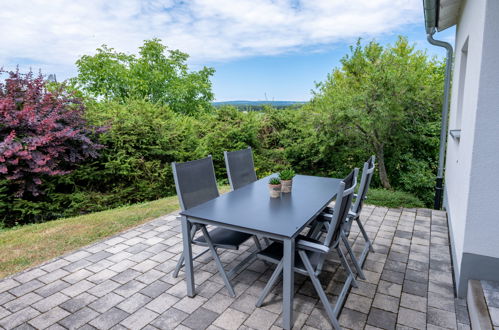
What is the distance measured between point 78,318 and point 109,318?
226 mm

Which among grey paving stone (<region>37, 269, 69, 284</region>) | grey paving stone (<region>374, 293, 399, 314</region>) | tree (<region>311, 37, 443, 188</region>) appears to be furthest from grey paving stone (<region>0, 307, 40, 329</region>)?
tree (<region>311, 37, 443, 188</region>)

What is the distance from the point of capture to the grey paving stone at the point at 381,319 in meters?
1.97

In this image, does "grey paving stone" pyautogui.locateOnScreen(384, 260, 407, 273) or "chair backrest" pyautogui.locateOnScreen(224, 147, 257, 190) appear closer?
"grey paving stone" pyautogui.locateOnScreen(384, 260, 407, 273)

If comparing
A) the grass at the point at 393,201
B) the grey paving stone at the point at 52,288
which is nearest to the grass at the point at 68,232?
the grass at the point at 393,201

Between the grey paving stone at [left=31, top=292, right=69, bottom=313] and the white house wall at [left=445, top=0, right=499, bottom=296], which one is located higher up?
the white house wall at [left=445, top=0, right=499, bottom=296]

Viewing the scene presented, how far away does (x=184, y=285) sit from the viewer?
250 centimetres

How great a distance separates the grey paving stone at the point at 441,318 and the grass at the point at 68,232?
8.91 ft

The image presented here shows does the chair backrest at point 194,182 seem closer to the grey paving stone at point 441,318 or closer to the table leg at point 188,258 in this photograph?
the table leg at point 188,258

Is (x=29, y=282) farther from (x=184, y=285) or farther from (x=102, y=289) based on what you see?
(x=184, y=285)

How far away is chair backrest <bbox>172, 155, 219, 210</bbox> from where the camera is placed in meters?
2.52

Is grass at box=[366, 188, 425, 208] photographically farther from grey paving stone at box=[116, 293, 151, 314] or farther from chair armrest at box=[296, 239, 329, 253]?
grey paving stone at box=[116, 293, 151, 314]

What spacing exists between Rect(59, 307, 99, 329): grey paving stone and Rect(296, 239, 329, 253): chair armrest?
5.19 feet

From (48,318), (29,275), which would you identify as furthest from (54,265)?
(48,318)

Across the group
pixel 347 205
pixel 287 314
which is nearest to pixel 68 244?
pixel 287 314
